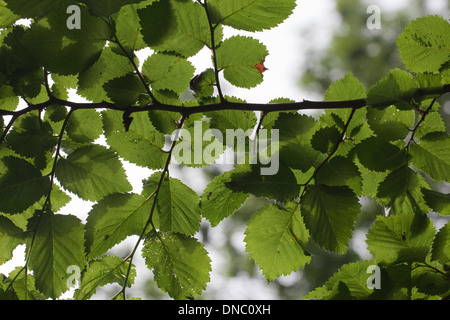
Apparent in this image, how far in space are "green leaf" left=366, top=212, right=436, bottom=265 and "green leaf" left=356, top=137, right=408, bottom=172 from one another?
0.30ft

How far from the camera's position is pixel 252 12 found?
0.69 meters

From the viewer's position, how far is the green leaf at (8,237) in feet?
2.54

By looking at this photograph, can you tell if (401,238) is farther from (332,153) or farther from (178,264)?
(178,264)

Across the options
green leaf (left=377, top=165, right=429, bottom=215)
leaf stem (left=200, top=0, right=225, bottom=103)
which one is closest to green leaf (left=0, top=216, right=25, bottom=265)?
leaf stem (left=200, top=0, right=225, bottom=103)

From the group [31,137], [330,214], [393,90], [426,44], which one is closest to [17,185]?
[31,137]

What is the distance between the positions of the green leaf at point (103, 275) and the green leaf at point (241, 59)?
0.42m

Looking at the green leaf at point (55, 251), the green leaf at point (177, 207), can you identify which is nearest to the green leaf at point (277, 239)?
the green leaf at point (177, 207)

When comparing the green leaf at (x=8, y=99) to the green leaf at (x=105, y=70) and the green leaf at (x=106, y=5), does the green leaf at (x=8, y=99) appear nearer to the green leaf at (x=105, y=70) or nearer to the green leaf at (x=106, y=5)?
the green leaf at (x=105, y=70)

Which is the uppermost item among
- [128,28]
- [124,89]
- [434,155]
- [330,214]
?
[128,28]

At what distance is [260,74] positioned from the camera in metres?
0.77

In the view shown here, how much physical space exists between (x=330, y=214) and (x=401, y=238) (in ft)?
0.43

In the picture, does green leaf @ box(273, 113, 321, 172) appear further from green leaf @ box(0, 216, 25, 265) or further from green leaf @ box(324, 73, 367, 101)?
green leaf @ box(0, 216, 25, 265)

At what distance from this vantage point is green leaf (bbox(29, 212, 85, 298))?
29.0 inches

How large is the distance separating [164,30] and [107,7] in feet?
0.32
